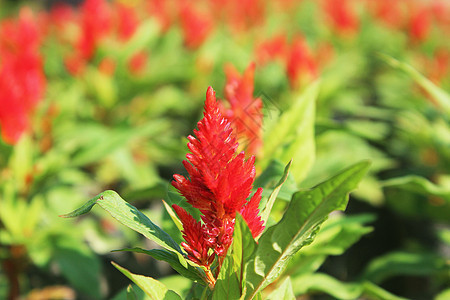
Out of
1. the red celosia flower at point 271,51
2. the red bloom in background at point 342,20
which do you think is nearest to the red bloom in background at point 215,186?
the red celosia flower at point 271,51

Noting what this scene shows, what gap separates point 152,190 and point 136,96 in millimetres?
1818

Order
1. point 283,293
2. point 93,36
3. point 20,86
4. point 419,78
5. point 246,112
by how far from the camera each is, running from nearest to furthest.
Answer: point 283,293, point 246,112, point 419,78, point 20,86, point 93,36

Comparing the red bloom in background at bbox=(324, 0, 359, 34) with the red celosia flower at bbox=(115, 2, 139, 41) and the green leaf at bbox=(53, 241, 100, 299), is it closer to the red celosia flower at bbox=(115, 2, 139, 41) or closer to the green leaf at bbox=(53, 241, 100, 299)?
the red celosia flower at bbox=(115, 2, 139, 41)

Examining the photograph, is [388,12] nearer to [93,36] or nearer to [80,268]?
[93,36]

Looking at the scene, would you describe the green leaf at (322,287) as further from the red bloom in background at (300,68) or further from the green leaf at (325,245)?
the red bloom in background at (300,68)

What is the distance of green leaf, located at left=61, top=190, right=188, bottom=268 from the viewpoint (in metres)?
0.88

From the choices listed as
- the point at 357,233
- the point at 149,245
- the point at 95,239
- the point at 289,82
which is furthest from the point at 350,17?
the point at 357,233

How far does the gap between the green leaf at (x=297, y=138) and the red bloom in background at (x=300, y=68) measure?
3.72ft

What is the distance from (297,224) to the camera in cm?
86

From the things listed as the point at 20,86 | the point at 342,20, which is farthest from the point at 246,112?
the point at 342,20

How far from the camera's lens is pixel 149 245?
301 cm

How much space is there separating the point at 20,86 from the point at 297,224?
1829 mm

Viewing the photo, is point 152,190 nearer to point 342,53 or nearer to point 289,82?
point 289,82

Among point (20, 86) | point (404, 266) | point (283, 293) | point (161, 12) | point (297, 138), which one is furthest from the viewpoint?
point (161, 12)
